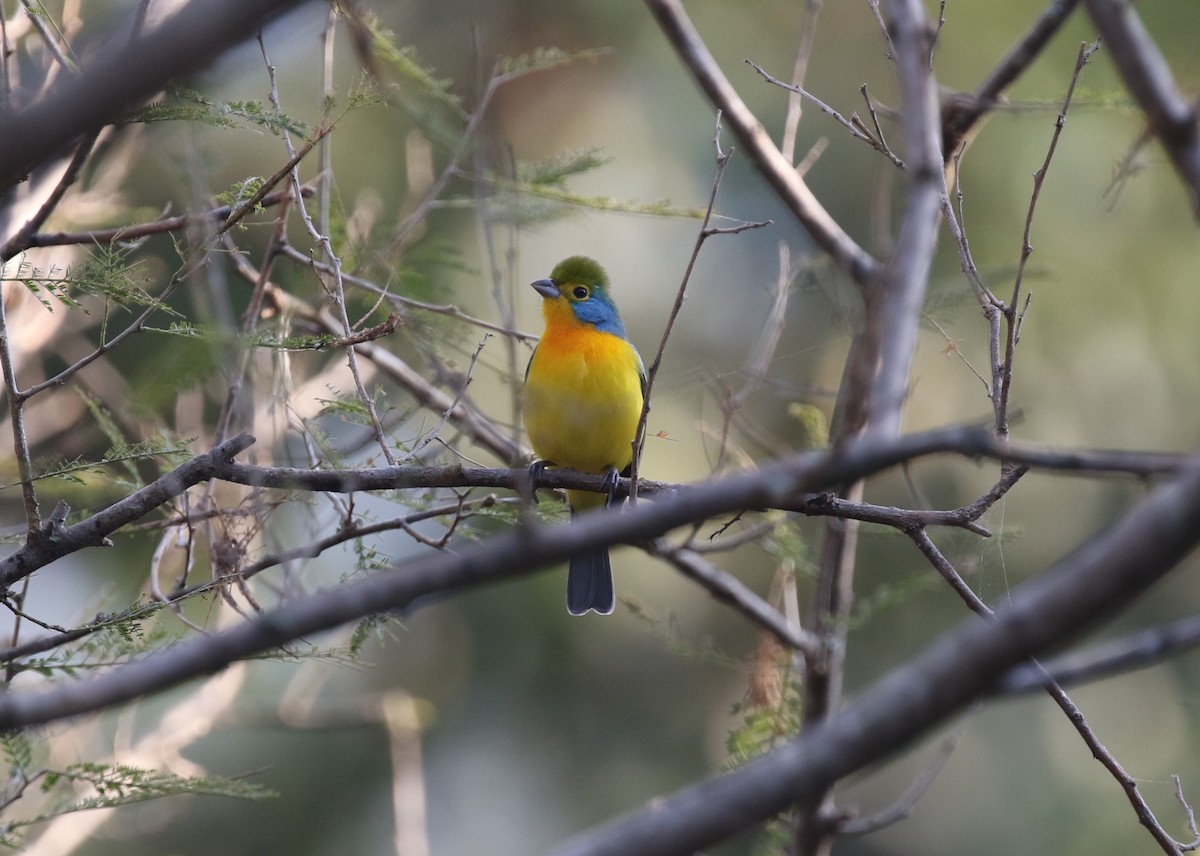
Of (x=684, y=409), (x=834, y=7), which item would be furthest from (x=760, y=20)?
(x=684, y=409)

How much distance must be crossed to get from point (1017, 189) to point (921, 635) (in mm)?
3283

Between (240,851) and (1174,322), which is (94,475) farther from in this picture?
(1174,322)

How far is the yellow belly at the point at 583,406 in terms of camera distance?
4688mm

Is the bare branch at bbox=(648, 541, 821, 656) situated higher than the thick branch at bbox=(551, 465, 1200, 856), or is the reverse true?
the bare branch at bbox=(648, 541, 821, 656)

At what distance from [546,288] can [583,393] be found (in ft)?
2.77

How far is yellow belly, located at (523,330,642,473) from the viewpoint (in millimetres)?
4688

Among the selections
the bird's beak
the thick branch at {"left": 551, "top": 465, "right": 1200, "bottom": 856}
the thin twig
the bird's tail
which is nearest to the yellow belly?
the bird's beak

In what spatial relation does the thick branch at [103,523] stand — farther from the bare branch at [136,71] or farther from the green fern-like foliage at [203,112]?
the bare branch at [136,71]

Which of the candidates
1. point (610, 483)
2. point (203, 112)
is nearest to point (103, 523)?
point (203, 112)

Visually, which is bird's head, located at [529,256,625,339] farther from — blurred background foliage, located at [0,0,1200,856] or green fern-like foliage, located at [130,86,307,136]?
green fern-like foliage, located at [130,86,307,136]

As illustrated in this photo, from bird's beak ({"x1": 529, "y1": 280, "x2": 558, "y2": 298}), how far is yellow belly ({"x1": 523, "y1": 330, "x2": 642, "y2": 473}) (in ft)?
1.38

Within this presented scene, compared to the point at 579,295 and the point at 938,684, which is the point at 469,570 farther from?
the point at 579,295

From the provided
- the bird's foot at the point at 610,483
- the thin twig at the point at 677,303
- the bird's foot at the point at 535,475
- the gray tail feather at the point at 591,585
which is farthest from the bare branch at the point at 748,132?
the gray tail feather at the point at 591,585

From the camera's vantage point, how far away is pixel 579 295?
210 inches
